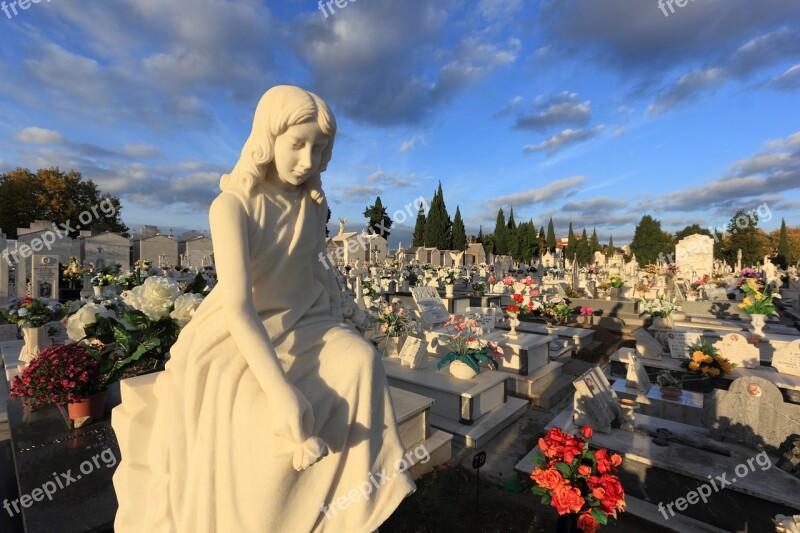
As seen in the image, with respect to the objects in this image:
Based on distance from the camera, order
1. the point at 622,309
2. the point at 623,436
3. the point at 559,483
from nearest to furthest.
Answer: the point at 559,483 → the point at 623,436 → the point at 622,309

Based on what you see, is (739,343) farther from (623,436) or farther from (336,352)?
(336,352)

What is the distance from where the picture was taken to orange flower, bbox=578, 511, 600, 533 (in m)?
2.55

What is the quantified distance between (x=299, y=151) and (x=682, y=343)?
860cm

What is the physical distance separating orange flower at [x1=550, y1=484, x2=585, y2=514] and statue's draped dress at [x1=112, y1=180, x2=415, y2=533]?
1394mm

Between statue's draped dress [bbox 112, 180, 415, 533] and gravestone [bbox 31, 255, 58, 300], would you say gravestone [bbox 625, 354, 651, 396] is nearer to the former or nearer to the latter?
statue's draped dress [bbox 112, 180, 415, 533]

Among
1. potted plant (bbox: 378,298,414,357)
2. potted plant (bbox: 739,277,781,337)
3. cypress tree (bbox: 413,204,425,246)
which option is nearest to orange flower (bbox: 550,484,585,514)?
potted plant (bbox: 378,298,414,357)

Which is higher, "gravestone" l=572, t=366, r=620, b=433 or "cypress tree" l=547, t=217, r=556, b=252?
"cypress tree" l=547, t=217, r=556, b=252

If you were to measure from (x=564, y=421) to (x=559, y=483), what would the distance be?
2.14 m

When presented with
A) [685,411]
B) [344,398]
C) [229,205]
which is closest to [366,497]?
[344,398]

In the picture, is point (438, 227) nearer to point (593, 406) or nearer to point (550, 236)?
point (550, 236)

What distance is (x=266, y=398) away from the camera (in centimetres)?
167

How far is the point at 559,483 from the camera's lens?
2590mm

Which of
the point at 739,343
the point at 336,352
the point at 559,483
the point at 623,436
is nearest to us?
the point at 336,352

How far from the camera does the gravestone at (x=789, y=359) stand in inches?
258
